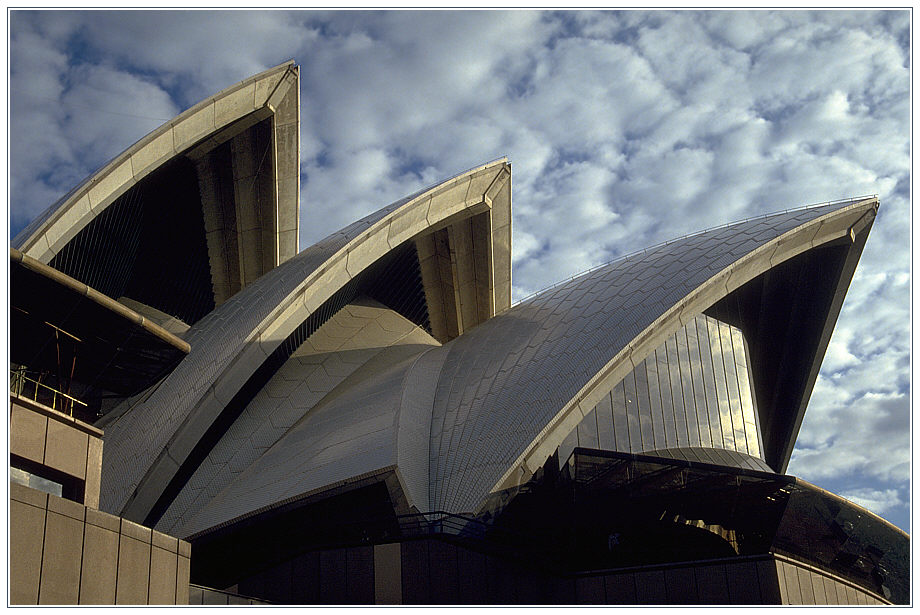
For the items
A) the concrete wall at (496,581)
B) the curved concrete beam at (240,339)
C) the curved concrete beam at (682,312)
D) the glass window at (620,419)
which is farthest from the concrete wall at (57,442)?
the glass window at (620,419)

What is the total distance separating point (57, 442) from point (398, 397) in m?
12.9

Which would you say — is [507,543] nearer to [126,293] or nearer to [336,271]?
[336,271]

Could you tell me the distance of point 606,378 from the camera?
74.0 feet

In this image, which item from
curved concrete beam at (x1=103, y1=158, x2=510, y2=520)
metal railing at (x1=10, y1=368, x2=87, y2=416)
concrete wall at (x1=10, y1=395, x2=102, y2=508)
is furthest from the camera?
curved concrete beam at (x1=103, y1=158, x2=510, y2=520)

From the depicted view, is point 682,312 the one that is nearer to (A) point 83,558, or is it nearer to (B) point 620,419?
(B) point 620,419

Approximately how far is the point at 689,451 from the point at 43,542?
18715 millimetres

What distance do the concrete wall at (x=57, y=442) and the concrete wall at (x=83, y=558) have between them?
82cm

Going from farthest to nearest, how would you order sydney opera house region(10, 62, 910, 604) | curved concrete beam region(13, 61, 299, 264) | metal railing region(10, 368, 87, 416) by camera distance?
curved concrete beam region(13, 61, 299, 264), sydney opera house region(10, 62, 910, 604), metal railing region(10, 368, 87, 416)

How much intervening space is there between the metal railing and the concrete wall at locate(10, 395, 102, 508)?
0.76 feet

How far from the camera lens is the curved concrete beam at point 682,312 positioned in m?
21.2

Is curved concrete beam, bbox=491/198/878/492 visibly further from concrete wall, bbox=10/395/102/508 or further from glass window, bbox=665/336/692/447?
concrete wall, bbox=10/395/102/508

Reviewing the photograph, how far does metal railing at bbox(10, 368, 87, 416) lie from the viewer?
39.3 ft

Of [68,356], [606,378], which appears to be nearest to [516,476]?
[606,378]

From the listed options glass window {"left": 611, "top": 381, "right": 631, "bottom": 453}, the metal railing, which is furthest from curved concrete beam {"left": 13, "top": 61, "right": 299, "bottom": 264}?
glass window {"left": 611, "top": 381, "right": 631, "bottom": 453}
